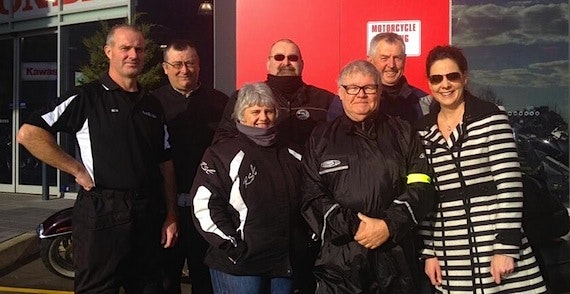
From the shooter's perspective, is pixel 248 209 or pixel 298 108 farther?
pixel 298 108

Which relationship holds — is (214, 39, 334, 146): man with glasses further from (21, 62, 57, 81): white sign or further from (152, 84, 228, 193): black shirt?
(21, 62, 57, 81): white sign

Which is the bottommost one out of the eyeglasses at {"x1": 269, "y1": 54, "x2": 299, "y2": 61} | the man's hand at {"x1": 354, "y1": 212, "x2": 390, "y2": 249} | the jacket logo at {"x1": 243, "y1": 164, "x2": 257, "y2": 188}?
the man's hand at {"x1": 354, "y1": 212, "x2": 390, "y2": 249}

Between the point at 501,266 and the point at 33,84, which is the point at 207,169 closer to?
the point at 501,266

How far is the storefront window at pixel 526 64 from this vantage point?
223 inches

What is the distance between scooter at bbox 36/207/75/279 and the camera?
5.62 metres

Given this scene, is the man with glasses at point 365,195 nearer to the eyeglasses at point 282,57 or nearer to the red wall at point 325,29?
the eyeglasses at point 282,57

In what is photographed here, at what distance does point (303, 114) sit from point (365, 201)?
984 millimetres

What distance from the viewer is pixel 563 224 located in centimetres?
385

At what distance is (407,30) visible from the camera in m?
4.40

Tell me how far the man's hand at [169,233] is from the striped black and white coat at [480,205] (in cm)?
146

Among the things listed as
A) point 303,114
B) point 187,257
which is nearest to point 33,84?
point 187,257

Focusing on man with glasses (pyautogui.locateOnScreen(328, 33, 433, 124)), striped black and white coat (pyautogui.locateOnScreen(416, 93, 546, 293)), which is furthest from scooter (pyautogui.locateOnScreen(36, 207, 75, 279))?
striped black and white coat (pyautogui.locateOnScreen(416, 93, 546, 293))

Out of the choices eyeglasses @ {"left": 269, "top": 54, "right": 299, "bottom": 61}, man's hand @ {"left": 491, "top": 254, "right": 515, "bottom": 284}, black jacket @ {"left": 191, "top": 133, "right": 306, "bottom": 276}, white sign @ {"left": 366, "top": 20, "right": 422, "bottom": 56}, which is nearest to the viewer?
man's hand @ {"left": 491, "top": 254, "right": 515, "bottom": 284}

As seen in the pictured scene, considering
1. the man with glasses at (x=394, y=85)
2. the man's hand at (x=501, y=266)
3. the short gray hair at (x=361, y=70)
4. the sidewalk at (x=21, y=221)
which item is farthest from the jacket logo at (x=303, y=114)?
the sidewalk at (x=21, y=221)
